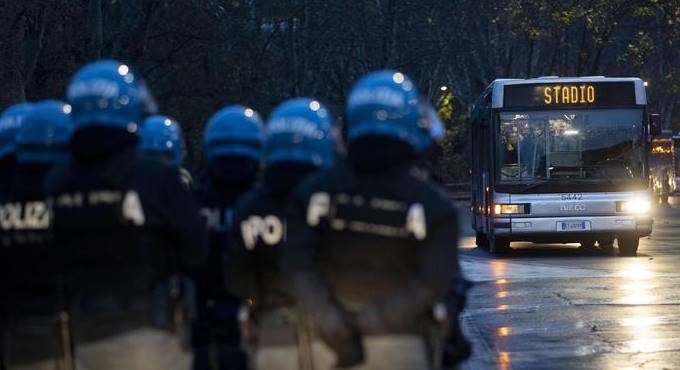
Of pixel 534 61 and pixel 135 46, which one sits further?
pixel 534 61

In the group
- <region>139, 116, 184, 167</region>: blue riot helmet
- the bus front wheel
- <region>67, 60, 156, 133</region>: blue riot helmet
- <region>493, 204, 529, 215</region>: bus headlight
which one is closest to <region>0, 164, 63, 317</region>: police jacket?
<region>67, 60, 156, 133</region>: blue riot helmet

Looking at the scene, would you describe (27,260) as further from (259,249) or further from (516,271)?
(516,271)

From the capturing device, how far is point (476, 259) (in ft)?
83.0

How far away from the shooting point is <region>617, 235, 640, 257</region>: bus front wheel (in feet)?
84.0

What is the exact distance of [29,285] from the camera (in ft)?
21.5

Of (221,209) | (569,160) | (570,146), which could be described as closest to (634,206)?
(569,160)

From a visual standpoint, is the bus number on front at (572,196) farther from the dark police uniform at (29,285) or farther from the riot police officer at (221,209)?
the dark police uniform at (29,285)

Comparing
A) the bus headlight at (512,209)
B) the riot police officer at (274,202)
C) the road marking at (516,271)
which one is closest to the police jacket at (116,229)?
the riot police officer at (274,202)

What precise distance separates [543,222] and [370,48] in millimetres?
28364

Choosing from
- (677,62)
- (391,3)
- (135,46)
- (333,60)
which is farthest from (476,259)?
(677,62)

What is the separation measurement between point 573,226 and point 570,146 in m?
1.27

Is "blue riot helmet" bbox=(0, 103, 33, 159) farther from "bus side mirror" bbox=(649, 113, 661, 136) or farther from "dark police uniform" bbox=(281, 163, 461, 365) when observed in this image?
"bus side mirror" bbox=(649, 113, 661, 136)

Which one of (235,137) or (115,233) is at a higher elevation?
(235,137)

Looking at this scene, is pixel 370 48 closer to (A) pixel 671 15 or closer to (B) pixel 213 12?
(B) pixel 213 12
